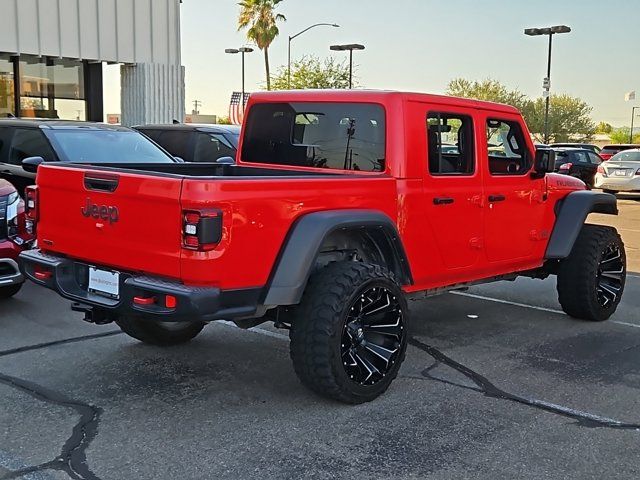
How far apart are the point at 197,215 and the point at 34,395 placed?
1730 millimetres

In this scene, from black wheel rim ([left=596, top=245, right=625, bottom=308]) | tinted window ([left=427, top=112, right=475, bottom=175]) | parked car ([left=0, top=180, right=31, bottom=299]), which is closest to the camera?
tinted window ([left=427, top=112, right=475, bottom=175])

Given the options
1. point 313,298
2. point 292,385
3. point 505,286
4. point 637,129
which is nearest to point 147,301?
point 313,298

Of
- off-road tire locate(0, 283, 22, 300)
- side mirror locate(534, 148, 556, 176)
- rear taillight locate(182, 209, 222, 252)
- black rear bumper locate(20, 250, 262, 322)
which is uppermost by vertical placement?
side mirror locate(534, 148, 556, 176)

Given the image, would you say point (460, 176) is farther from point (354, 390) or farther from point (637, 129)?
point (637, 129)

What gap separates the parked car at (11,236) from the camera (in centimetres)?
623

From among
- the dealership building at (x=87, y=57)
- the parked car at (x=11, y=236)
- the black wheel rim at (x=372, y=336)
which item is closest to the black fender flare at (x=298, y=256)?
the black wheel rim at (x=372, y=336)

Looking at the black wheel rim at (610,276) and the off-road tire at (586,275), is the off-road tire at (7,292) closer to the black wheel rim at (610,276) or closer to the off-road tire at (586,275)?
the off-road tire at (586,275)

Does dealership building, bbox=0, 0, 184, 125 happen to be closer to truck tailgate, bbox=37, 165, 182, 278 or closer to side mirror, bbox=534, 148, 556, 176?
truck tailgate, bbox=37, 165, 182, 278

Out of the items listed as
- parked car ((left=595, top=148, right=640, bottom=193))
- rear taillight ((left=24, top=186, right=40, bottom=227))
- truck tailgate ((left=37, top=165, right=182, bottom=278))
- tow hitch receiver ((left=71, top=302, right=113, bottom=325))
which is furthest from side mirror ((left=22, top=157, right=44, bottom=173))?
parked car ((left=595, top=148, right=640, bottom=193))

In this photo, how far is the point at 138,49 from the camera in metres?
16.8

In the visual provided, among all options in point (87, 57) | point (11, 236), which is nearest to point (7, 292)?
point (11, 236)

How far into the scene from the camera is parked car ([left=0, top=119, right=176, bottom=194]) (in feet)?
28.0

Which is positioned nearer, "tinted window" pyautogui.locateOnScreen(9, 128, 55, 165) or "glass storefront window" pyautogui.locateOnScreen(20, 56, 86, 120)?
"tinted window" pyautogui.locateOnScreen(9, 128, 55, 165)

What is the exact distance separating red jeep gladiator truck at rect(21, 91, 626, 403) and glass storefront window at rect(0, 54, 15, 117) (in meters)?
10.8
